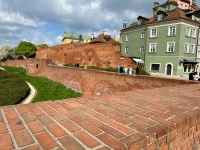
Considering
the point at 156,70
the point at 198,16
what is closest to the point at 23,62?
the point at 156,70

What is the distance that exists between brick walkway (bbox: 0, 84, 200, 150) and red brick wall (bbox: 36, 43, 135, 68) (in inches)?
652

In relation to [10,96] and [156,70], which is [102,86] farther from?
[156,70]

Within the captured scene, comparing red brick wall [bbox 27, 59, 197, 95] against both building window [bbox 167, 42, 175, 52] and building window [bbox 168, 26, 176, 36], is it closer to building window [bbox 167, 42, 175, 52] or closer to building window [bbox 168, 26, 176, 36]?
building window [bbox 167, 42, 175, 52]

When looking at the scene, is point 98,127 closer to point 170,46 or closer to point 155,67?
point 170,46

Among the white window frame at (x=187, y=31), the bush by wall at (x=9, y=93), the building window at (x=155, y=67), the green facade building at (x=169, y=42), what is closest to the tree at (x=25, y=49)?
the green facade building at (x=169, y=42)

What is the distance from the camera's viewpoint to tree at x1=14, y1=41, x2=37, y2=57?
167 ft

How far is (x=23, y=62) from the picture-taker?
3322 centimetres

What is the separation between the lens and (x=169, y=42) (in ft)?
78.2

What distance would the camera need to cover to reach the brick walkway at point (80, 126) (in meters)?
1.18

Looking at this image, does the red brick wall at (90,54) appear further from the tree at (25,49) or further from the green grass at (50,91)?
the tree at (25,49)

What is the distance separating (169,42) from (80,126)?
25.5m

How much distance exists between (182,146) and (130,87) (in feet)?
27.8

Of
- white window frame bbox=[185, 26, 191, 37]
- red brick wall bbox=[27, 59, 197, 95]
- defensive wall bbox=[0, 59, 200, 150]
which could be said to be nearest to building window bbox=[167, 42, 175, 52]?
white window frame bbox=[185, 26, 191, 37]

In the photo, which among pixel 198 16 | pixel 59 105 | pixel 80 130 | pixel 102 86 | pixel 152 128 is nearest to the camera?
pixel 80 130
